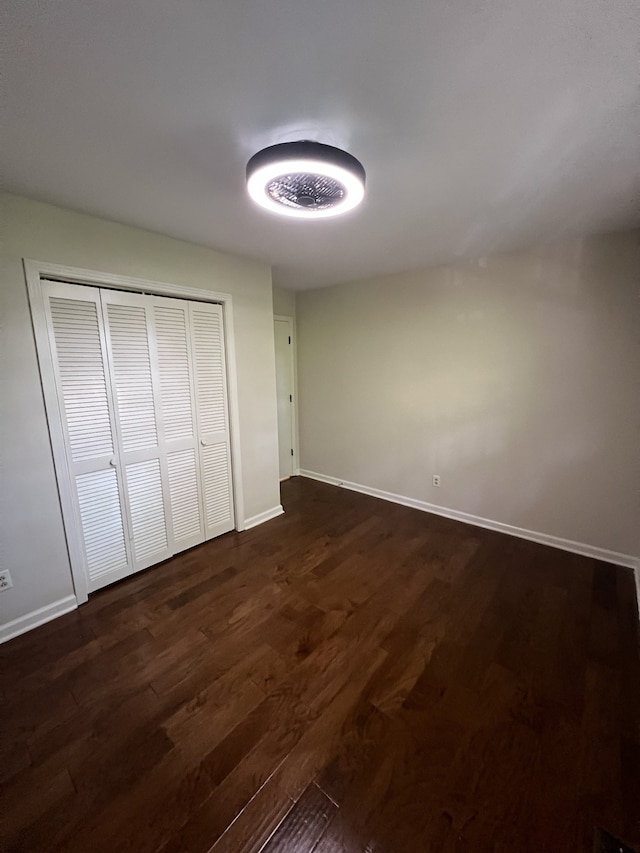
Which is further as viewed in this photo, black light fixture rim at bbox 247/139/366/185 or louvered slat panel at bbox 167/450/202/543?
louvered slat panel at bbox 167/450/202/543

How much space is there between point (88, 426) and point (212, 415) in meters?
0.89

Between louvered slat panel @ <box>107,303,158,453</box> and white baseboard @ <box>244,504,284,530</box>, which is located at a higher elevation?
louvered slat panel @ <box>107,303,158,453</box>

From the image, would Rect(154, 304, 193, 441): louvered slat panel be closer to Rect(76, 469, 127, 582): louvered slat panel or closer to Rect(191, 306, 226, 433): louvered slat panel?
Rect(191, 306, 226, 433): louvered slat panel

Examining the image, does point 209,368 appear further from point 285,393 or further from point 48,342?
point 285,393

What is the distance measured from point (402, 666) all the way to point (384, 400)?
2510mm

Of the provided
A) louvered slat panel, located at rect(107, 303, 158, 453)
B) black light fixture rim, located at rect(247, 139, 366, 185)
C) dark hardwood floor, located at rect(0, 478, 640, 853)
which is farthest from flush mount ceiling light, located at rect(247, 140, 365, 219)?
dark hardwood floor, located at rect(0, 478, 640, 853)

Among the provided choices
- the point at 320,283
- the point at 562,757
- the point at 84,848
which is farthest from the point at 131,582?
the point at 320,283

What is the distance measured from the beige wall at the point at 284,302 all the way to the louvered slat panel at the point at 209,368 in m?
1.48

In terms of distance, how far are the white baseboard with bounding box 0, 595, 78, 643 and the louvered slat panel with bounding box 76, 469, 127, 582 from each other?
0.17m

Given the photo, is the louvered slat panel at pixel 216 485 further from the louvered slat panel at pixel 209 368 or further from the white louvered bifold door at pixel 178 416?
the louvered slat panel at pixel 209 368

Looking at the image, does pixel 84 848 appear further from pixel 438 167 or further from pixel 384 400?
pixel 384 400

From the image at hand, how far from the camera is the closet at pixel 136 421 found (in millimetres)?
2021

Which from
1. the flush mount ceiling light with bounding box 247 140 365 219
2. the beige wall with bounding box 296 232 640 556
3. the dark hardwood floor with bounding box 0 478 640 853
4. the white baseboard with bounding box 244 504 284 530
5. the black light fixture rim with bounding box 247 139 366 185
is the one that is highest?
the black light fixture rim with bounding box 247 139 366 185

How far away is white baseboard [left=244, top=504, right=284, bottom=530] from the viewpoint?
3.09m
